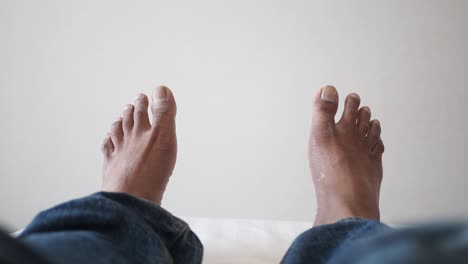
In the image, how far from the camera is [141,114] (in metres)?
1.13

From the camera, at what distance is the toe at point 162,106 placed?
108 cm

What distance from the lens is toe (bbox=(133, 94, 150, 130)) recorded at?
110 centimetres

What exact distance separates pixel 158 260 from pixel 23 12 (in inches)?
67.1

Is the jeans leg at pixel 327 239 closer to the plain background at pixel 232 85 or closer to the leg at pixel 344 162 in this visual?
the leg at pixel 344 162

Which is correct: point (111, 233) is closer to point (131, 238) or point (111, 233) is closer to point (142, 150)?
point (131, 238)

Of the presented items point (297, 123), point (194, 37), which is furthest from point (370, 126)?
point (194, 37)

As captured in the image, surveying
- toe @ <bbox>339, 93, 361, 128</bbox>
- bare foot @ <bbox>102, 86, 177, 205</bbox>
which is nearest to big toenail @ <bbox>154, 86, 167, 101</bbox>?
bare foot @ <bbox>102, 86, 177, 205</bbox>

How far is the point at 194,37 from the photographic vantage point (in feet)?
5.90

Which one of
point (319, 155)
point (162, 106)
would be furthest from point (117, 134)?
point (319, 155)

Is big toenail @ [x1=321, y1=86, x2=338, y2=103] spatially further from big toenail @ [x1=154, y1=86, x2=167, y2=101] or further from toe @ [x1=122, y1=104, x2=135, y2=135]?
toe @ [x1=122, y1=104, x2=135, y2=135]

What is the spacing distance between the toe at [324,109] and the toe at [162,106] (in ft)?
1.20

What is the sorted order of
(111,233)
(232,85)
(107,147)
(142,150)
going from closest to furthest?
1. (111,233)
2. (142,150)
3. (107,147)
4. (232,85)

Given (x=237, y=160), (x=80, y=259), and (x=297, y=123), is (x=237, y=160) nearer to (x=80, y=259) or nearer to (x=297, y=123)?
(x=297, y=123)

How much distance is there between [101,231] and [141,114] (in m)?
0.69
